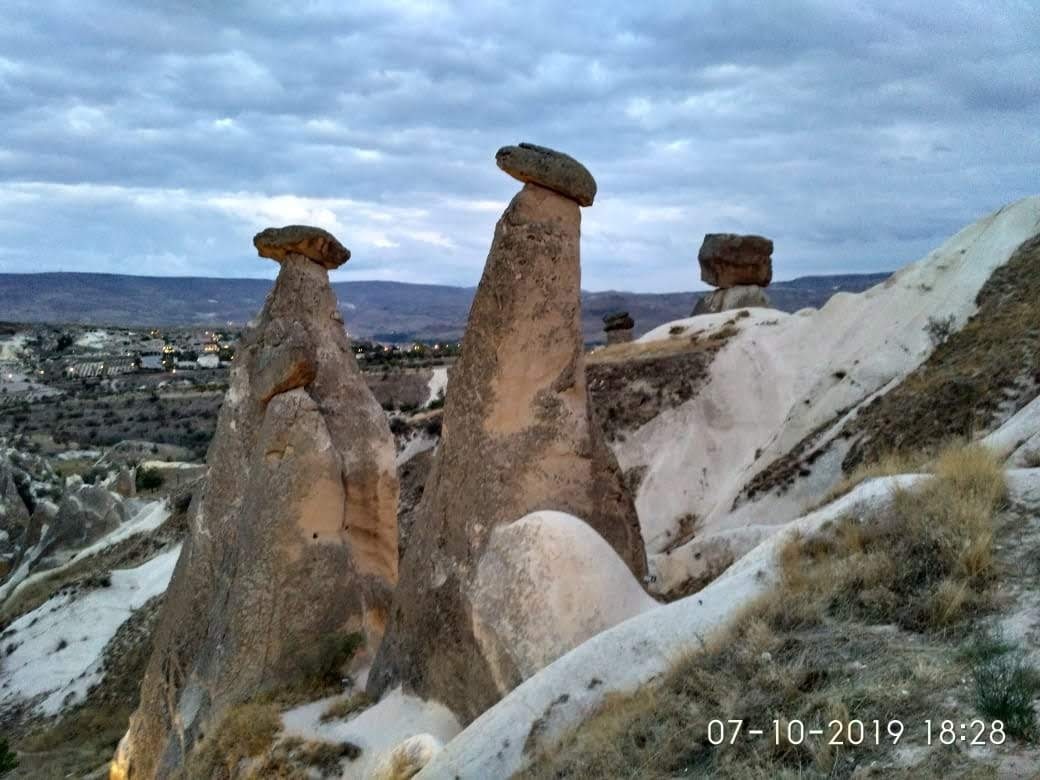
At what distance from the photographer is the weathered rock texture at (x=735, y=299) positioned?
27.9 metres

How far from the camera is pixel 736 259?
92.5 feet

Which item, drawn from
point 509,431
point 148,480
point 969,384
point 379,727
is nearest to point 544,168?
point 509,431

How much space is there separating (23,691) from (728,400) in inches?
535

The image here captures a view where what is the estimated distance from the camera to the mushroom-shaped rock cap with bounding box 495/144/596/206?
21.6 ft

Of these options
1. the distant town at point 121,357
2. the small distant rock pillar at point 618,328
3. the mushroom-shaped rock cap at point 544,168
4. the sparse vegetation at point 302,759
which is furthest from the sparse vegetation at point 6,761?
the distant town at point 121,357

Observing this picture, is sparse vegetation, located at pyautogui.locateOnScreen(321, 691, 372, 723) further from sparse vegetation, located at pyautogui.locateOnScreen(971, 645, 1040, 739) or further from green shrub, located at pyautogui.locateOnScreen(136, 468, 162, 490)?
green shrub, located at pyautogui.locateOnScreen(136, 468, 162, 490)

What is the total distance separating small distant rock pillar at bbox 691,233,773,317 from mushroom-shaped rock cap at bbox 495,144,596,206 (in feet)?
71.1

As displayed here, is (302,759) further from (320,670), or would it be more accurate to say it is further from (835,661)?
(835,661)

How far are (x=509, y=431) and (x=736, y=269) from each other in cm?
2293

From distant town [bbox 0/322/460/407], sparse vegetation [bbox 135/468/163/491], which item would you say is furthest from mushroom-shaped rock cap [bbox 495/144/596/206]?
distant town [bbox 0/322/460/407]

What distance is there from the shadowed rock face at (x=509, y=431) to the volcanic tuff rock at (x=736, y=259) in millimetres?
22152

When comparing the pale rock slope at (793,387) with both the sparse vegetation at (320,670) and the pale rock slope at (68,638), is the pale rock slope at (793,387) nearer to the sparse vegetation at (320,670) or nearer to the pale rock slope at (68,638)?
the sparse vegetation at (320,670)

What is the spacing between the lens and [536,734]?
14.5 feet

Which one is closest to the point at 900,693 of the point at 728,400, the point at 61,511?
the point at 728,400
